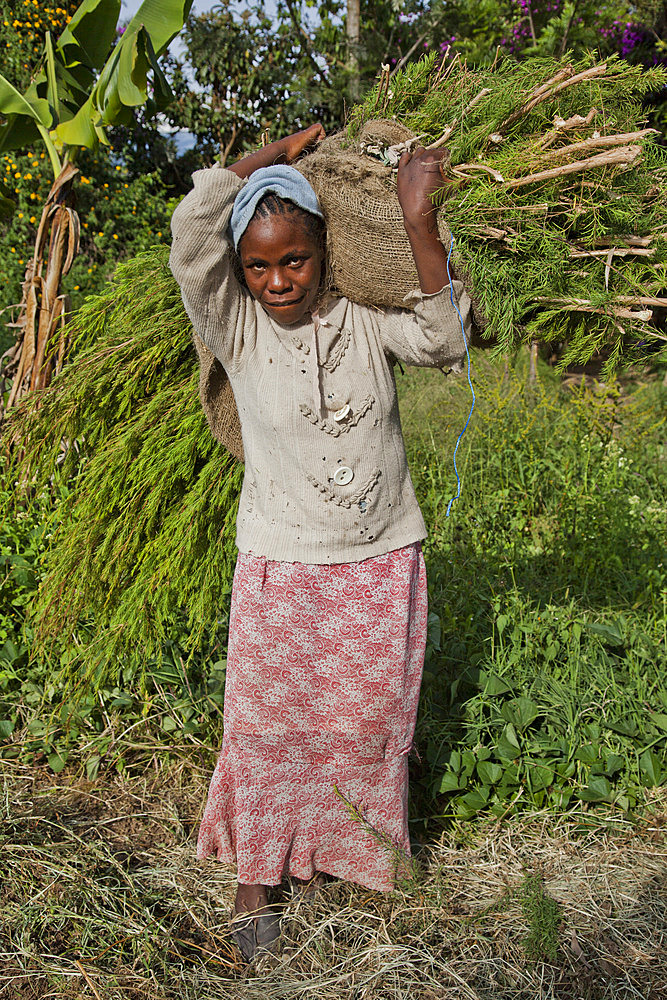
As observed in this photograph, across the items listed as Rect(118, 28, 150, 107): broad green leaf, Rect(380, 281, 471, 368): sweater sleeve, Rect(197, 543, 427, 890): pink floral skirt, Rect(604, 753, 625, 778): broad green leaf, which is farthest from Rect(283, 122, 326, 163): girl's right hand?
Rect(604, 753, 625, 778): broad green leaf

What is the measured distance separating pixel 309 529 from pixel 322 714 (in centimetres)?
54

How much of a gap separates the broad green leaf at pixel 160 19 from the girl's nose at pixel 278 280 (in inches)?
85.0

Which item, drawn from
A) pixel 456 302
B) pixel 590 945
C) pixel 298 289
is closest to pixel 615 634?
pixel 590 945

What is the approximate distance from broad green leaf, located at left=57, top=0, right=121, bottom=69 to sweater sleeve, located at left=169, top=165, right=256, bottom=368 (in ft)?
7.40

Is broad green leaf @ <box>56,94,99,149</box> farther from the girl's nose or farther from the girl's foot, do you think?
the girl's foot

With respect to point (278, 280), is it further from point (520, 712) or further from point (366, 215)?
point (520, 712)

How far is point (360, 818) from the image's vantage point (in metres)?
2.29

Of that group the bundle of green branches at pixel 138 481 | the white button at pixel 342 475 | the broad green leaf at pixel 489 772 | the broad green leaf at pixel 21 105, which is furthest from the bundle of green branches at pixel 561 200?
the broad green leaf at pixel 21 105

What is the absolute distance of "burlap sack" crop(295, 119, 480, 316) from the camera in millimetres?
1835

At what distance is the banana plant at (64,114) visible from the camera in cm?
340

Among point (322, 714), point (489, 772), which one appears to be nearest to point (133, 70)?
point (322, 714)

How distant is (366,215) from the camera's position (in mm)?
1848

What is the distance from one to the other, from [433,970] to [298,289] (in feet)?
6.00

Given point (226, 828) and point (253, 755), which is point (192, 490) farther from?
point (226, 828)
